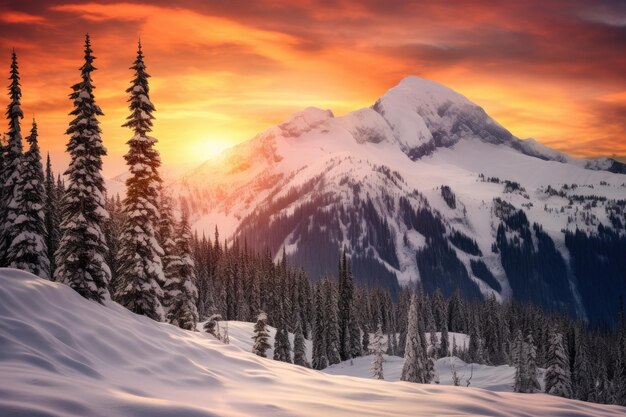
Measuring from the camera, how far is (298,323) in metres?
64.8

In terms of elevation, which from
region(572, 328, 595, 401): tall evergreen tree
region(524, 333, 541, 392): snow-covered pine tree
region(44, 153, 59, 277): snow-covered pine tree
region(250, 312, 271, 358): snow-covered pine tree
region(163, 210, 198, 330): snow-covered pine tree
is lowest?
region(572, 328, 595, 401): tall evergreen tree

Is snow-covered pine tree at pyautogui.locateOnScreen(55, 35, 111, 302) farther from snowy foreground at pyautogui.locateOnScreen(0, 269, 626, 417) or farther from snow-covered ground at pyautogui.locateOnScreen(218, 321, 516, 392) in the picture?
snow-covered ground at pyautogui.locateOnScreen(218, 321, 516, 392)

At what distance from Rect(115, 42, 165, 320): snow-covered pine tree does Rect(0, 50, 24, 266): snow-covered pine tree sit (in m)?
10.5

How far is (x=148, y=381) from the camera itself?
959cm

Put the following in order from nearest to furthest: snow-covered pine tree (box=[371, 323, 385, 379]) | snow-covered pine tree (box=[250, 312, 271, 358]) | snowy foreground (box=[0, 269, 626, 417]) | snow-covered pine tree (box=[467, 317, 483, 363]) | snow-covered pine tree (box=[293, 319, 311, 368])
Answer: snowy foreground (box=[0, 269, 626, 417]) < snow-covered pine tree (box=[250, 312, 271, 358]) < snow-covered pine tree (box=[371, 323, 385, 379]) < snow-covered pine tree (box=[293, 319, 311, 368]) < snow-covered pine tree (box=[467, 317, 483, 363])

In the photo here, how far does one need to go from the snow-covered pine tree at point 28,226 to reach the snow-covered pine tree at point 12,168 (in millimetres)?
249

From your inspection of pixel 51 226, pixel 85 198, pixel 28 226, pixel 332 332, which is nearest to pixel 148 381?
pixel 85 198

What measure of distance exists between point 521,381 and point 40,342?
193 feet

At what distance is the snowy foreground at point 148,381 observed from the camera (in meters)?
6.45

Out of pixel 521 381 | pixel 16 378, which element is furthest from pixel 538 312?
pixel 16 378

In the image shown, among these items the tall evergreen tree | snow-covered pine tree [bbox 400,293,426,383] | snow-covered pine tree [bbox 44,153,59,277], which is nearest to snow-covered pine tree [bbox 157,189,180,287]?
snow-covered pine tree [bbox 44,153,59,277]

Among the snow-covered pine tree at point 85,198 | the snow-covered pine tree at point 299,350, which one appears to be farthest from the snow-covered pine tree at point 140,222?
the snow-covered pine tree at point 299,350

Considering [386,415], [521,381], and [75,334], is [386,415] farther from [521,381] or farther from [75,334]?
[521,381]

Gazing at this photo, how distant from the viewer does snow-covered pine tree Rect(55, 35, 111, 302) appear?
23.5 meters
